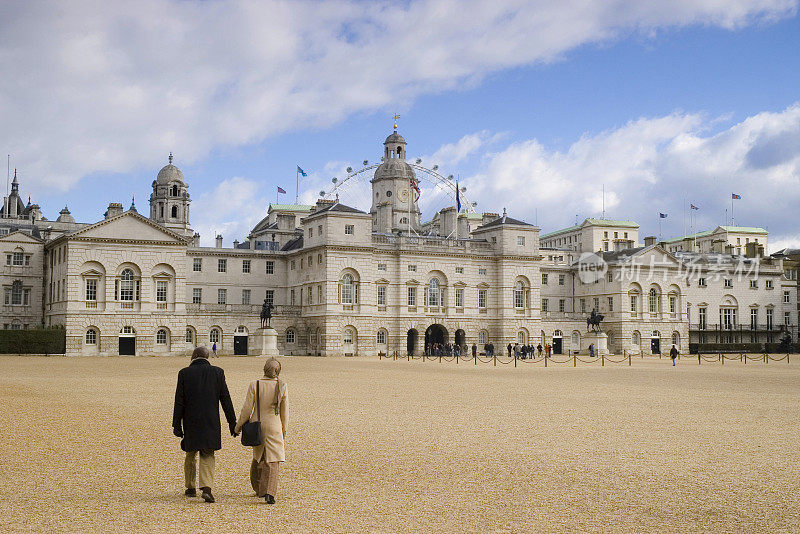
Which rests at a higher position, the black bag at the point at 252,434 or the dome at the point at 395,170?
the dome at the point at 395,170

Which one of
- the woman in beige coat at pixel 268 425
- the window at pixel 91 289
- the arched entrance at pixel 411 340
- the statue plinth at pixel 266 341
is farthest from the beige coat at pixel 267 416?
the arched entrance at pixel 411 340

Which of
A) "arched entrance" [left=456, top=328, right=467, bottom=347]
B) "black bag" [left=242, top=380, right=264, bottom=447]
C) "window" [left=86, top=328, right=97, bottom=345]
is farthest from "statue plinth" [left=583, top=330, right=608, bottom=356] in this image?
"black bag" [left=242, top=380, right=264, bottom=447]

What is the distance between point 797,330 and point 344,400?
8611cm

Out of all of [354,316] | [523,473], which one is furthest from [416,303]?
[523,473]

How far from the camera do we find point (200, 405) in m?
11.8

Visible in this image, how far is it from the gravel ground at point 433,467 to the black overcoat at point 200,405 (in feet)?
2.80

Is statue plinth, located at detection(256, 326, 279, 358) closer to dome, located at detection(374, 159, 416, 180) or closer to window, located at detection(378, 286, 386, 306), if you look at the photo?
window, located at detection(378, 286, 386, 306)

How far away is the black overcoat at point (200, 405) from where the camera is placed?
11.7 meters

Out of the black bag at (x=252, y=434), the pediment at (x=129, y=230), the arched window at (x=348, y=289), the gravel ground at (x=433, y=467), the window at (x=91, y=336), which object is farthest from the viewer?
the arched window at (x=348, y=289)

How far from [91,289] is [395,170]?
41.4 m

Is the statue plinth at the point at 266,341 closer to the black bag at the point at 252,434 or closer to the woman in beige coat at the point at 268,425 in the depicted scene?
the woman in beige coat at the point at 268,425

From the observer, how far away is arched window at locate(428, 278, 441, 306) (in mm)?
→ 78044

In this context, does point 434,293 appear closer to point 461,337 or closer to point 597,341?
point 461,337

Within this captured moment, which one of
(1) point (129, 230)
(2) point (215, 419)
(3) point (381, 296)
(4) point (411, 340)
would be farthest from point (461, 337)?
(2) point (215, 419)
